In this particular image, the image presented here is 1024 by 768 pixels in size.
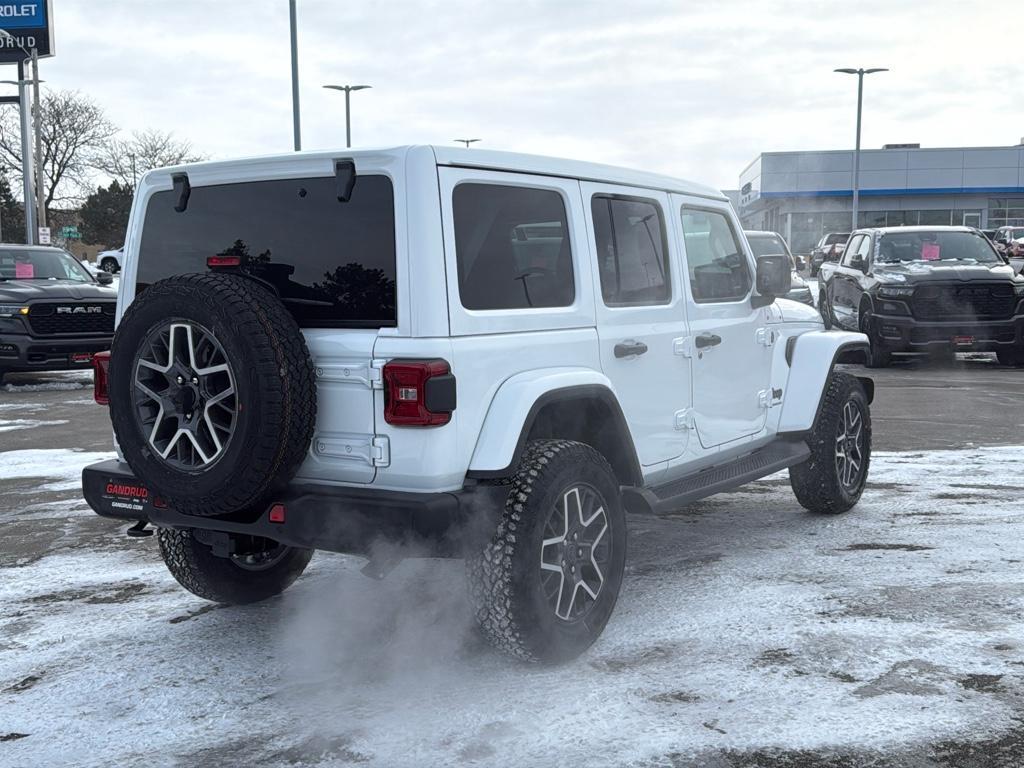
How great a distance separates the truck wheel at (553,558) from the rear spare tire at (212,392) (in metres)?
0.80

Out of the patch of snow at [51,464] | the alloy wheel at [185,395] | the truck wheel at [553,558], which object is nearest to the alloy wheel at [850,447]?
the truck wheel at [553,558]

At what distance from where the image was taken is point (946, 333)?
48.2 feet

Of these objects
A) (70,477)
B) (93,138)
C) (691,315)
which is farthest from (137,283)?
(93,138)

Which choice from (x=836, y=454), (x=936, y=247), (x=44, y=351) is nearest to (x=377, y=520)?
(x=836, y=454)

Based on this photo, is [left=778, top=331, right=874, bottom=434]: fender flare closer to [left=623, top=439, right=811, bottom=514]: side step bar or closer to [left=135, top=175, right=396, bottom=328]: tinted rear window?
[left=623, top=439, right=811, bottom=514]: side step bar

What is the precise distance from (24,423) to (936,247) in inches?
470

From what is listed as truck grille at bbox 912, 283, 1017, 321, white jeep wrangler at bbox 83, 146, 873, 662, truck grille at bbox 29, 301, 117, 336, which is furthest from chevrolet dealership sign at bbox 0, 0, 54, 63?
white jeep wrangler at bbox 83, 146, 873, 662

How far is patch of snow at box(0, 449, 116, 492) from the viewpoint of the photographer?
8156 mm

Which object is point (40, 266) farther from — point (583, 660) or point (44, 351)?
point (583, 660)

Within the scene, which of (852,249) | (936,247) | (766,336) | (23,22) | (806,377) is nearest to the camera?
(766,336)

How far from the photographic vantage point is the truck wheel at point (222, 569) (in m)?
4.92

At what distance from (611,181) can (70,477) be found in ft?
17.2

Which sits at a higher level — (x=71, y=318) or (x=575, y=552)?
(x=71, y=318)

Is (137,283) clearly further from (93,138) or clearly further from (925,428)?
(93,138)
